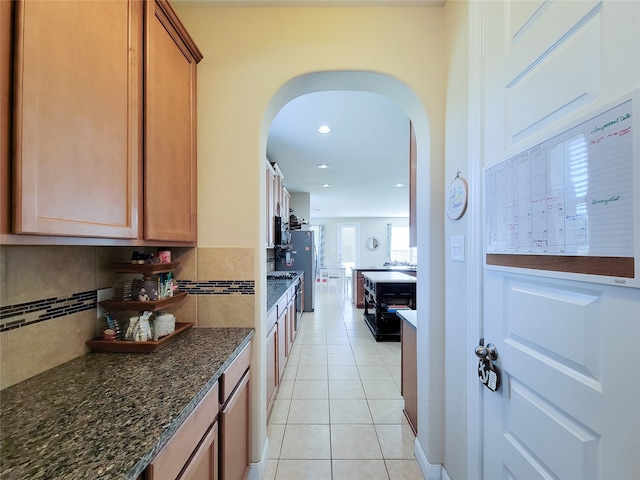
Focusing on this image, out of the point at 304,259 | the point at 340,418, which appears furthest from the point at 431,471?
the point at 304,259

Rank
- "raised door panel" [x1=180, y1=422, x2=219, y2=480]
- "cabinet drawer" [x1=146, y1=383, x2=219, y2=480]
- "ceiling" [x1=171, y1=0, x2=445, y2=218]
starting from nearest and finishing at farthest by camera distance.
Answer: "cabinet drawer" [x1=146, y1=383, x2=219, y2=480], "raised door panel" [x1=180, y1=422, x2=219, y2=480], "ceiling" [x1=171, y1=0, x2=445, y2=218]

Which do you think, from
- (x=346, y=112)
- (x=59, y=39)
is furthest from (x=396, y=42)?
(x=59, y=39)

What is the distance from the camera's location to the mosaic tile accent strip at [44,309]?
2.81 ft

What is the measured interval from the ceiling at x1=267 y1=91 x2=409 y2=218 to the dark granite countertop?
219 centimetres

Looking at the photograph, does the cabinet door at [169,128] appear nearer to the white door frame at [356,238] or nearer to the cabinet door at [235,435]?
the cabinet door at [235,435]

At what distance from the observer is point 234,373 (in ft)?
3.87

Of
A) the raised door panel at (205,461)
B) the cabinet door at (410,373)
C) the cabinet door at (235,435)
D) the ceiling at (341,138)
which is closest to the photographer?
the raised door panel at (205,461)

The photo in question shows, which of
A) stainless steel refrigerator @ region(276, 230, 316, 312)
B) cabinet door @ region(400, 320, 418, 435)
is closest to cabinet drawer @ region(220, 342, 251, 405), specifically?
cabinet door @ region(400, 320, 418, 435)

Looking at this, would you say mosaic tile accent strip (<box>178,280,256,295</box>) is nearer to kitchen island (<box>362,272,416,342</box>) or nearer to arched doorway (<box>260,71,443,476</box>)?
arched doorway (<box>260,71,443,476</box>)

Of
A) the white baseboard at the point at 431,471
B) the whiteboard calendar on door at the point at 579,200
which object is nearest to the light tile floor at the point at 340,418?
the white baseboard at the point at 431,471

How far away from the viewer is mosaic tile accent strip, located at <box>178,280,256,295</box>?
4.71ft

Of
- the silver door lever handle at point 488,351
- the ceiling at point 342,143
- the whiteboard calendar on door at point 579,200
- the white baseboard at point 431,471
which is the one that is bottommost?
the white baseboard at point 431,471

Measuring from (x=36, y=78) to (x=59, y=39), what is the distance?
163 mm

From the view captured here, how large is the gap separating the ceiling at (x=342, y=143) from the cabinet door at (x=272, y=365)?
6.67ft
